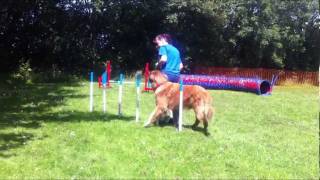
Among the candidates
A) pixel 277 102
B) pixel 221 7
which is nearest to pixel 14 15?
pixel 221 7

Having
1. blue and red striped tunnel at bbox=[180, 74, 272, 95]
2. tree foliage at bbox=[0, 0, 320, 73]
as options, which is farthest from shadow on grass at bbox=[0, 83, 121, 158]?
tree foliage at bbox=[0, 0, 320, 73]

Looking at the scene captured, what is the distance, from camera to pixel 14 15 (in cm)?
2777

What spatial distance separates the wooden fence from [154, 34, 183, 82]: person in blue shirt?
2032 centimetres

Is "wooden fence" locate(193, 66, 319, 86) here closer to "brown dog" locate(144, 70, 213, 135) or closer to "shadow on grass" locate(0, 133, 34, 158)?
"brown dog" locate(144, 70, 213, 135)

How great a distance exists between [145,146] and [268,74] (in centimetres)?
2548

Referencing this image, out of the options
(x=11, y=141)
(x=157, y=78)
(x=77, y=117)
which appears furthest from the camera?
(x=77, y=117)

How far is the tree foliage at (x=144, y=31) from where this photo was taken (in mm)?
28234

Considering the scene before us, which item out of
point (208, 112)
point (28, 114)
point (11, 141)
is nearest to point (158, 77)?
point (208, 112)

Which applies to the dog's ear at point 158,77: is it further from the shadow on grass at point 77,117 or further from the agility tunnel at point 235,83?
the agility tunnel at point 235,83

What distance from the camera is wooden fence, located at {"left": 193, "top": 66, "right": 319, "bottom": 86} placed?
31.8 m

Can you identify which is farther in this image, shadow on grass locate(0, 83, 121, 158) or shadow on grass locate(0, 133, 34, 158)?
shadow on grass locate(0, 83, 121, 158)

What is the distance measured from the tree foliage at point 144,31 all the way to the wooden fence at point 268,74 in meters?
0.74

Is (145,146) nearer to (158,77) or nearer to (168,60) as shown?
(158,77)

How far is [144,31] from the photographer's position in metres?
30.4
